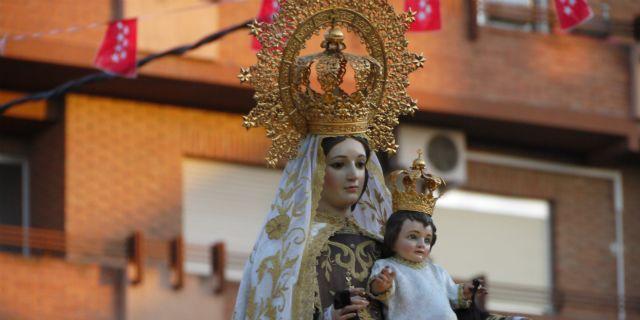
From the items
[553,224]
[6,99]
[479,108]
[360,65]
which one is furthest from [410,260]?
[553,224]

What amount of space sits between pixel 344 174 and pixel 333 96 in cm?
54

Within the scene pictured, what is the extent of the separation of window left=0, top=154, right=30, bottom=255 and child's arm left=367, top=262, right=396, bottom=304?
14329 millimetres

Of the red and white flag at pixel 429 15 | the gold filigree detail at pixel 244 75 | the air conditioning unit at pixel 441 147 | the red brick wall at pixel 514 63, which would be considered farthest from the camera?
the air conditioning unit at pixel 441 147

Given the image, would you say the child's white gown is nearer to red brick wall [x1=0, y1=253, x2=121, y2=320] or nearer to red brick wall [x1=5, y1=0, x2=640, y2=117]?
red brick wall [x1=0, y1=253, x2=121, y2=320]

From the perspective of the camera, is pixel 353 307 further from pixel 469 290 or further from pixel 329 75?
pixel 329 75

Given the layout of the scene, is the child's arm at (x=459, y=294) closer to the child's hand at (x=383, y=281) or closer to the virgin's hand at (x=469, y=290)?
the virgin's hand at (x=469, y=290)

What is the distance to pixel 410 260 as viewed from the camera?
591 inches

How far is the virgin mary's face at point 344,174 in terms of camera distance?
50.3ft

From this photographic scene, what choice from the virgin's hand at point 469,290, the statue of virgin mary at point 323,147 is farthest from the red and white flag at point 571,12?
the virgin's hand at point 469,290

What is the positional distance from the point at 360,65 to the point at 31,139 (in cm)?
1382

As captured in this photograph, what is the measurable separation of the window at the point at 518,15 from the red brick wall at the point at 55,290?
21.3ft

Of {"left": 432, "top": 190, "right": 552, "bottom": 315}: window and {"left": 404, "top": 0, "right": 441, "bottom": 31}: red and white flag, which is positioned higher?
{"left": 404, "top": 0, "right": 441, "bottom": 31}: red and white flag

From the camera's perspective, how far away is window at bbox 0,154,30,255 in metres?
28.7

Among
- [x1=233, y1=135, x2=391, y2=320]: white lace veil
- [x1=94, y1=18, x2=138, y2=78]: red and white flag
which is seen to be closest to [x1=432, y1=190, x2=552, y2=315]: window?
[x1=94, y1=18, x2=138, y2=78]: red and white flag
